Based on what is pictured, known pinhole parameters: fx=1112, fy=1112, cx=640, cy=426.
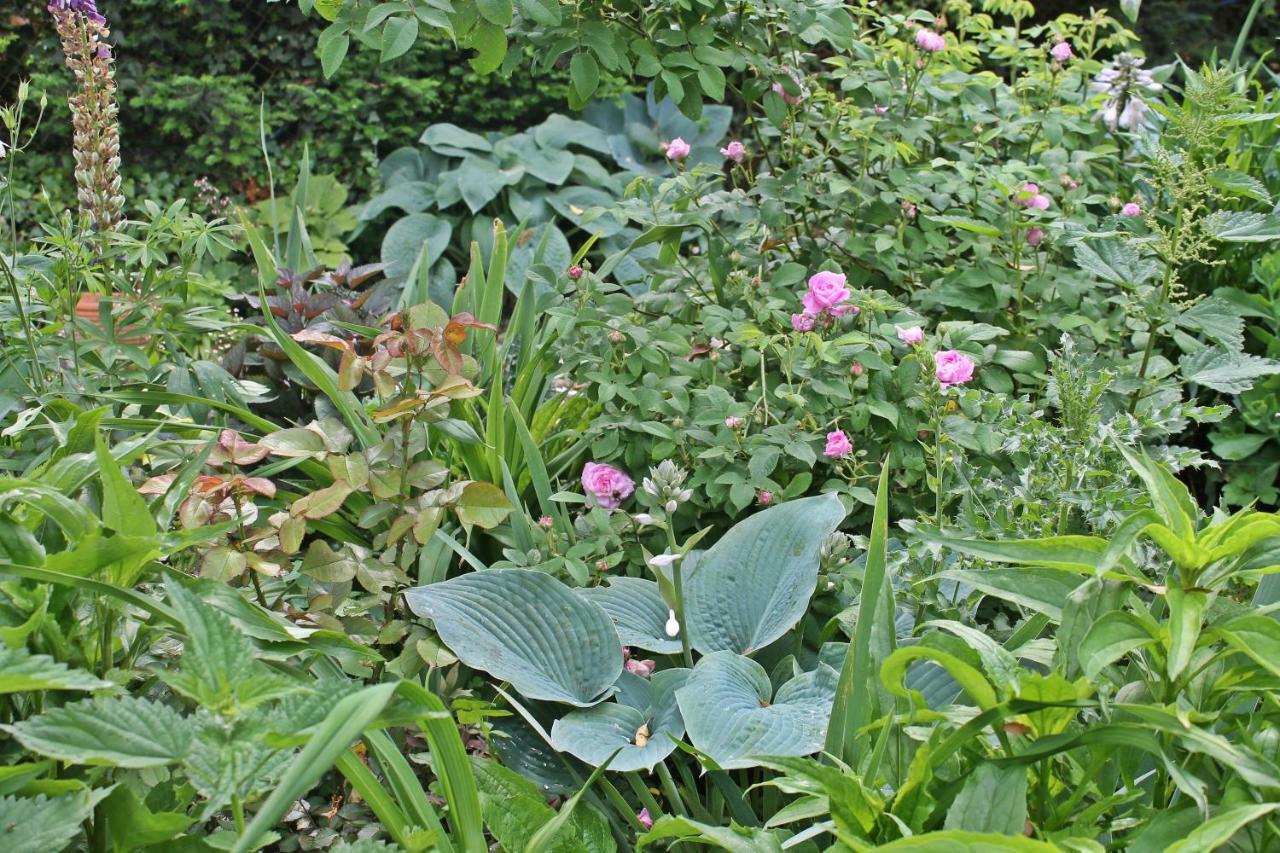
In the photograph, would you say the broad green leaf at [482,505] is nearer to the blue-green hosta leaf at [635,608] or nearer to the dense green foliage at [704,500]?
the dense green foliage at [704,500]

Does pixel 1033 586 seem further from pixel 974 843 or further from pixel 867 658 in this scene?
pixel 974 843

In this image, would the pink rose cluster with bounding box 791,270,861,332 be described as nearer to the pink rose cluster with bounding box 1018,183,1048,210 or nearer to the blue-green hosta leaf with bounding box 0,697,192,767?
the pink rose cluster with bounding box 1018,183,1048,210

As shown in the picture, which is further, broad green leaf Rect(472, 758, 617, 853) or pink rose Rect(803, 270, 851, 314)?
pink rose Rect(803, 270, 851, 314)

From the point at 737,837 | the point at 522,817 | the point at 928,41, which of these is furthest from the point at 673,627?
the point at 928,41

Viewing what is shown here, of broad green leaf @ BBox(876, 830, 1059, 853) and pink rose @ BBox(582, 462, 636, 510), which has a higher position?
broad green leaf @ BBox(876, 830, 1059, 853)

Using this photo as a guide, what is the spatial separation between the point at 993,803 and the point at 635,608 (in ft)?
2.46

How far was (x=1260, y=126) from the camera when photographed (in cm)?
244

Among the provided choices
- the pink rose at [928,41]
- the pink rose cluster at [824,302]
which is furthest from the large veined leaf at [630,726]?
the pink rose at [928,41]

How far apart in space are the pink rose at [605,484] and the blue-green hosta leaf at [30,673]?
1.03 meters

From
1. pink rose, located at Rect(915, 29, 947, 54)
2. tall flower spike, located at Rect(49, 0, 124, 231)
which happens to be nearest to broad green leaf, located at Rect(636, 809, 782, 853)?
tall flower spike, located at Rect(49, 0, 124, 231)

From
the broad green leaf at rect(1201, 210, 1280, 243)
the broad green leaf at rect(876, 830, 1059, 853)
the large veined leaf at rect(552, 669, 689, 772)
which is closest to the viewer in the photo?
the broad green leaf at rect(876, 830, 1059, 853)

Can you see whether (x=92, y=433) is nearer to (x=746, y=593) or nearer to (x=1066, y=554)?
(x=746, y=593)

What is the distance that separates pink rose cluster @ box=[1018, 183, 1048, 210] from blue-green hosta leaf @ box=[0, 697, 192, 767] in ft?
5.71

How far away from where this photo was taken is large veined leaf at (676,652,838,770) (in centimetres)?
130
